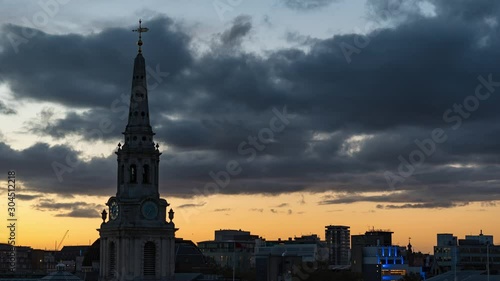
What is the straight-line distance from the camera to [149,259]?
165875mm

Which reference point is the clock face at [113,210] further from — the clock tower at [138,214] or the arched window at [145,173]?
the arched window at [145,173]

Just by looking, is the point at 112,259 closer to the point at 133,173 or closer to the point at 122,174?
the point at 122,174

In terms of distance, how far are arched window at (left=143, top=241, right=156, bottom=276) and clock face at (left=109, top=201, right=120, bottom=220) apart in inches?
247

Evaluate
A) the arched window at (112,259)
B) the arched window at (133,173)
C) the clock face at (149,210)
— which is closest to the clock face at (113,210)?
the clock face at (149,210)

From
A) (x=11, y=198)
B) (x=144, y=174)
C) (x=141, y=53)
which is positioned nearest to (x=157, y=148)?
(x=144, y=174)

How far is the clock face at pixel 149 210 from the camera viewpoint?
16612cm

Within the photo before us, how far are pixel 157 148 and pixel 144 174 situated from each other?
452cm

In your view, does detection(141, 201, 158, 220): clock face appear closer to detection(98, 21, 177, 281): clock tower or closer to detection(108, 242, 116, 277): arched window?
detection(98, 21, 177, 281): clock tower

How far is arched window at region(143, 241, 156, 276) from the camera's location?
542ft

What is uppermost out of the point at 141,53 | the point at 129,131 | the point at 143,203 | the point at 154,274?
the point at 141,53

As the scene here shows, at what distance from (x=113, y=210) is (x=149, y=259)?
8.95 meters

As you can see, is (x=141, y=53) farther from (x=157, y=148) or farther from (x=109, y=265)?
(x=109, y=265)

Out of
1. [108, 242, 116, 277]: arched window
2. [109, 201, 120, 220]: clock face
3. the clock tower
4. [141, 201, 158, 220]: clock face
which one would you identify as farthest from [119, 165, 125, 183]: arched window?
[108, 242, 116, 277]: arched window

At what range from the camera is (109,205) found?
168125 millimetres
